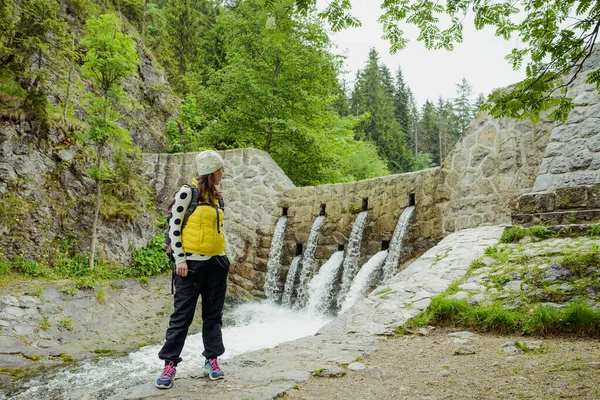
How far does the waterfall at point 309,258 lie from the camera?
8.16 m

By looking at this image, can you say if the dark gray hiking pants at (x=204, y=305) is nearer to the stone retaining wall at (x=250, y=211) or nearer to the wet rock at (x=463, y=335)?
the wet rock at (x=463, y=335)

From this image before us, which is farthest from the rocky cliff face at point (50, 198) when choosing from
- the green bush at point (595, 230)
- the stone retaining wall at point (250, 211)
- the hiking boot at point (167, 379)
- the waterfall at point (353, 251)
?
the green bush at point (595, 230)

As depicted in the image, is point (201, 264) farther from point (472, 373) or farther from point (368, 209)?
point (368, 209)

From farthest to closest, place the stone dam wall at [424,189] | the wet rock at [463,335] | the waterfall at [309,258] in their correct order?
1. the waterfall at [309,258]
2. the stone dam wall at [424,189]
3. the wet rock at [463,335]

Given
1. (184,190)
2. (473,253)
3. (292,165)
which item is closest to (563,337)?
(473,253)

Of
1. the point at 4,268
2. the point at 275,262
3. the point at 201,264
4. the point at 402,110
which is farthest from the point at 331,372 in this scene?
the point at 402,110

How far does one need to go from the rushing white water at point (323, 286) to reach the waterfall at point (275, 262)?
3.66 ft

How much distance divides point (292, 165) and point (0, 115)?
7.19m

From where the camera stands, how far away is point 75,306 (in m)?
6.12

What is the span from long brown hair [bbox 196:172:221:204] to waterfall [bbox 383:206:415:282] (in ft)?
14.3

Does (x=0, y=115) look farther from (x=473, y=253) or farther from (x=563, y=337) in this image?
(x=563, y=337)

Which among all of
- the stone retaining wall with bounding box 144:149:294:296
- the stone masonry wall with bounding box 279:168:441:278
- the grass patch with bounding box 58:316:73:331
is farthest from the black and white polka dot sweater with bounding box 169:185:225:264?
the stone retaining wall with bounding box 144:149:294:296

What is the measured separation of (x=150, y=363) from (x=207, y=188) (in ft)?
9.31

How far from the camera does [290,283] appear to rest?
841 cm
